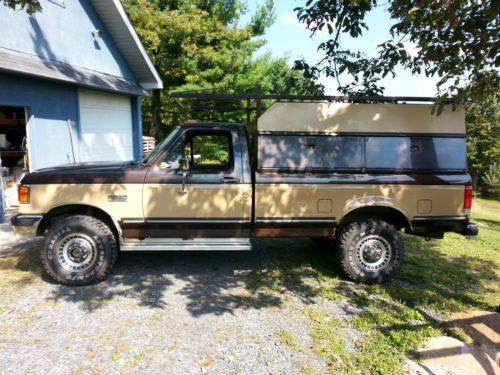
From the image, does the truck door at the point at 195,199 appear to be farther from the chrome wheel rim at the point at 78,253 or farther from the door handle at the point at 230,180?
the chrome wheel rim at the point at 78,253

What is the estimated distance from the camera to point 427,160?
205 inches

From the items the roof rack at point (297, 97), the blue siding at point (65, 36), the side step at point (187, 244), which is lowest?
the side step at point (187, 244)

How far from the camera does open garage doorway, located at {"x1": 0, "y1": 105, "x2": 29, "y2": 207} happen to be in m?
9.74

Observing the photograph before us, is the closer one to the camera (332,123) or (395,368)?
(395,368)

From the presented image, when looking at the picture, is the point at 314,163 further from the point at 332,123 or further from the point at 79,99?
the point at 79,99

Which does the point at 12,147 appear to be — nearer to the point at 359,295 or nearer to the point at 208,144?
the point at 208,144

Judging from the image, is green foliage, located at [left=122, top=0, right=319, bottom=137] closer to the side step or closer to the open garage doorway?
the open garage doorway

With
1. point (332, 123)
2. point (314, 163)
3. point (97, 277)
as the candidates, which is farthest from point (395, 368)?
point (97, 277)

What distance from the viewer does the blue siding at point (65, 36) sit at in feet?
27.7

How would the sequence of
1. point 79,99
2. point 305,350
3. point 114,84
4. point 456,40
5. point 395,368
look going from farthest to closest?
point 114,84 → point 79,99 → point 456,40 → point 305,350 → point 395,368

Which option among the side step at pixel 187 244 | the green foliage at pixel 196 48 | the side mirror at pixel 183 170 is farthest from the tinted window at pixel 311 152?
the green foliage at pixel 196 48

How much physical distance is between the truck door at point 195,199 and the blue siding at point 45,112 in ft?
16.9

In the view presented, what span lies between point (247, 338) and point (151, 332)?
965mm

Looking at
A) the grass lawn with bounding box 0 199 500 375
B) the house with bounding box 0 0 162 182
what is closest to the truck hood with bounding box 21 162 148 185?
the grass lawn with bounding box 0 199 500 375
